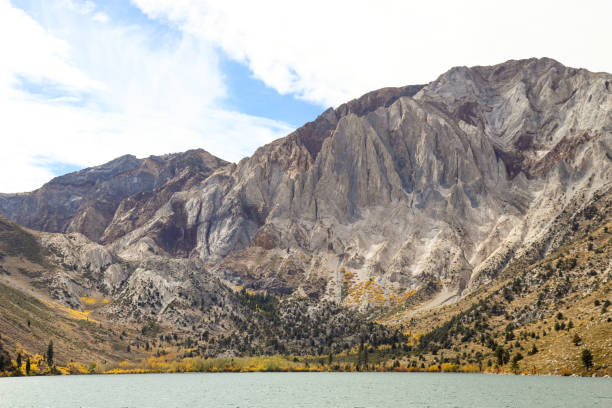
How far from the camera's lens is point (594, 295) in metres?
161

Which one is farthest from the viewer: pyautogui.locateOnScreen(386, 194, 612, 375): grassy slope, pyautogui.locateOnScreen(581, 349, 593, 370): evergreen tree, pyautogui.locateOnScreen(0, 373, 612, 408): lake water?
pyautogui.locateOnScreen(386, 194, 612, 375): grassy slope

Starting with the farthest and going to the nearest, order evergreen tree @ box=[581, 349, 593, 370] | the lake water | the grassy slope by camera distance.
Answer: the grassy slope
evergreen tree @ box=[581, 349, 593, 370]
the lake water

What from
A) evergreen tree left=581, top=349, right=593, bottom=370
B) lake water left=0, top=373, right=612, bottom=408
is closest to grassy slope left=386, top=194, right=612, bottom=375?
evergreen tree left=581, top=349, right=593, bottom=370

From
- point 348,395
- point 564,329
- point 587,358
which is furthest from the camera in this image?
point 564,329

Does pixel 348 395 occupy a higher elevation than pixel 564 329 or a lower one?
lower

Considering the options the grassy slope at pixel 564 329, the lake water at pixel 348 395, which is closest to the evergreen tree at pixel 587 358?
the grassy slope at pixel 564 329

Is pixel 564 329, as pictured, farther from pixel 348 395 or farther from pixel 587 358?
pixel 348 395

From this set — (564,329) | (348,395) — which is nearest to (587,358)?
(564,329)

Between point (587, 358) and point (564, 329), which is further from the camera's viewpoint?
point (564, 329)

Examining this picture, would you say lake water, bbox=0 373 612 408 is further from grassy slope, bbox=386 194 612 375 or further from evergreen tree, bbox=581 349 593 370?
grassy slope, bbox=386 194 612 375

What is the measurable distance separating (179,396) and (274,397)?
20.9m

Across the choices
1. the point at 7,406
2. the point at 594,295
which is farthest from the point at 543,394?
the point at 7,406

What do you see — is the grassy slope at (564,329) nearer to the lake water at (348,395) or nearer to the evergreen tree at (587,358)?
the evergreen tree at (587,358)

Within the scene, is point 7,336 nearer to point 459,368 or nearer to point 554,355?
point 459,368
